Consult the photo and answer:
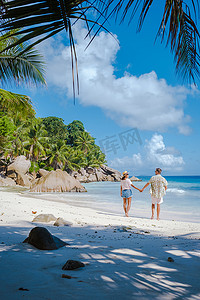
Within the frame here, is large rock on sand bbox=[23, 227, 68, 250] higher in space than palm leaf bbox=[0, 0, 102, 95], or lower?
lower

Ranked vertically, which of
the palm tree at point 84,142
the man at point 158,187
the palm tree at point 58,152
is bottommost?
the man at point 158,187

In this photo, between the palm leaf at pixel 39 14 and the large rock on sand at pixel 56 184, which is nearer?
the palm leaf at pixel 39 14

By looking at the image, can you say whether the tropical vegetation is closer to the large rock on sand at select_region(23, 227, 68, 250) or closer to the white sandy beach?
the large rock on sand at select_region(23, 227, 68, 250)

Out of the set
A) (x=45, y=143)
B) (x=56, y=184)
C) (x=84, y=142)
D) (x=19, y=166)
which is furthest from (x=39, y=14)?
(x=84, y=142)

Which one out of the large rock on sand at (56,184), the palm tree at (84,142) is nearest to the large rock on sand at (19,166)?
the large rock on sand at (56,184)

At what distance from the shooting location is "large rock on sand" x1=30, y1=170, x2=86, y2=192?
20.3 metres

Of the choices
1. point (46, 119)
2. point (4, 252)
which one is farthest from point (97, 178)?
point (4, 252)

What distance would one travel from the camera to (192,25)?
2059mm

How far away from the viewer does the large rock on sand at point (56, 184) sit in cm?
2032

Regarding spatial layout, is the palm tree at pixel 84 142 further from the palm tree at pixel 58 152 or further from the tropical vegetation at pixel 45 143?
the palm tree at pixel 58 152

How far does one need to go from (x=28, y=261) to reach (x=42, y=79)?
770cm

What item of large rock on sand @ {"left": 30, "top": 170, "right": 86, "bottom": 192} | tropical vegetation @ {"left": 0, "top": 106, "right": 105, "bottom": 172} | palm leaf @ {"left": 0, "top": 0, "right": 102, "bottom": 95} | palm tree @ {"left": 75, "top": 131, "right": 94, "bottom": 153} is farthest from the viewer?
palm tree @ {"left": 75, "top": 131, "right": 94, "bottom": 153}

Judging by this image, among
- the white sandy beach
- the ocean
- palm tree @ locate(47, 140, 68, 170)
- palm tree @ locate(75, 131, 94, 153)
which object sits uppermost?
palm tree @ locate(75, 131, 94, 153)

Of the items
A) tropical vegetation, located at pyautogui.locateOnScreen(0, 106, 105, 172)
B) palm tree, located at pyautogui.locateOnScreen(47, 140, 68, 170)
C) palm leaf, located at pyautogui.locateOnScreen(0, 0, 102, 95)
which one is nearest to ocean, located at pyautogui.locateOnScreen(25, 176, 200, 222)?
tropical vegetation, located at pyautogui.locateOnScreen(0, 106, 105, 172)
